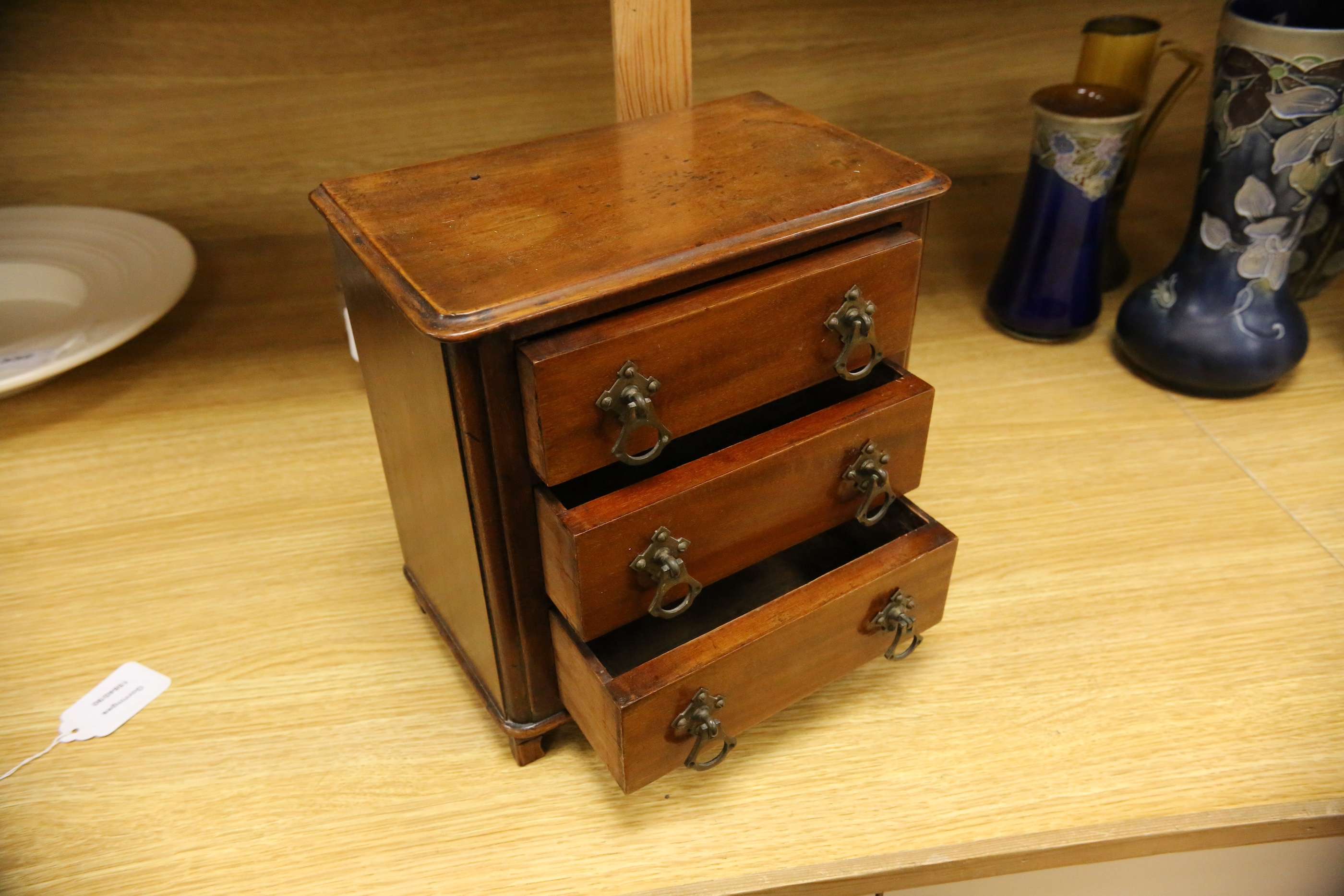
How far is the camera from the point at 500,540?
0.60 meters

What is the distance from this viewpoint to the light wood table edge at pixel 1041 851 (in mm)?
629

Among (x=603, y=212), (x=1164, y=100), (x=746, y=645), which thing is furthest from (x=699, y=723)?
(x=1164, y=100)

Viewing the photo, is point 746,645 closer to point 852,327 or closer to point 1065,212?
point 852,327

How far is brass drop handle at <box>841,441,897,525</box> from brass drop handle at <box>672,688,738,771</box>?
0.17 meters

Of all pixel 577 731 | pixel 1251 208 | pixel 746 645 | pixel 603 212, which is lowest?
pixel 577 731

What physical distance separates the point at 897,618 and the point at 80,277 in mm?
922

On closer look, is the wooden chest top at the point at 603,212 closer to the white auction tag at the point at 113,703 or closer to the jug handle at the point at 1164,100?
the white auction tag at the point at 113,703

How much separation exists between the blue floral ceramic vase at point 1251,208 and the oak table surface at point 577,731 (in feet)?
0.17

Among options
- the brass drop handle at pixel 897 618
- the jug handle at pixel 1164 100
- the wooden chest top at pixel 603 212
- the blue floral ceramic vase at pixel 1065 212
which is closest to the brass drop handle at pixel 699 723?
the brass drop handle at pixel 897 618

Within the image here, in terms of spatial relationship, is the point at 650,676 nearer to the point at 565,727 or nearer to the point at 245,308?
the point at 565,727

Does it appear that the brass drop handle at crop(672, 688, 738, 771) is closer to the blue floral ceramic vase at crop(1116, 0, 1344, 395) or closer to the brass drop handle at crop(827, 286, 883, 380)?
the brass drop handle at crop(827, 286, 883, 380)

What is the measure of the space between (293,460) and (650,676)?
0.53 metres

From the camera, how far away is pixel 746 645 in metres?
0.62

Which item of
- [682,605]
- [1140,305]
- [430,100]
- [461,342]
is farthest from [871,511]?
[430,100]
